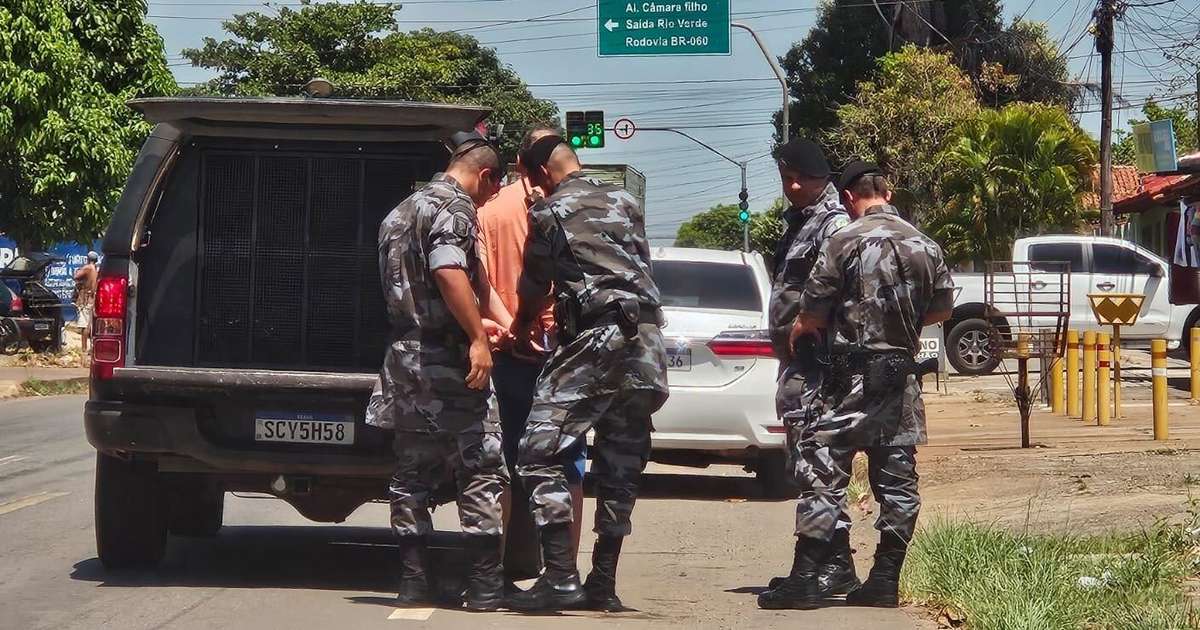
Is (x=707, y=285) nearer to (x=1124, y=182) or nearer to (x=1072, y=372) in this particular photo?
(x=1072, y=372)

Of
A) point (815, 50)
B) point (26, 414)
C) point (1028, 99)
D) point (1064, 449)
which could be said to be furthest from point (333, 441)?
point (815, 50)

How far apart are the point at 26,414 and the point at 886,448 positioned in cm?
1320

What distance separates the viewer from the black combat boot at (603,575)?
681 centimetres

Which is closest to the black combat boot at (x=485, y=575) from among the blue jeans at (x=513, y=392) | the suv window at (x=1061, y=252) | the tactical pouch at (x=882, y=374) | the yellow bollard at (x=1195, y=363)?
the blue jeans at (x=513, y=392)

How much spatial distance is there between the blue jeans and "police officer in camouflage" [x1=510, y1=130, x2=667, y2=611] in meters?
0.45

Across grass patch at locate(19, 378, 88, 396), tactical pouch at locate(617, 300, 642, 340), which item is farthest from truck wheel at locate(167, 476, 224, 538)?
grass patch at locate(19, 378, 88, 396)

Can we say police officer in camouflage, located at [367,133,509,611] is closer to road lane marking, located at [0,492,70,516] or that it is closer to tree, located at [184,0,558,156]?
road lane marking, located at [0,492,70,516]

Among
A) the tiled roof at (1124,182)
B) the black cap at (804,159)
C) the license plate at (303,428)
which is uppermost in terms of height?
the tiled roof at (1124,182)

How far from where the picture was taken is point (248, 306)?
25.4 feet

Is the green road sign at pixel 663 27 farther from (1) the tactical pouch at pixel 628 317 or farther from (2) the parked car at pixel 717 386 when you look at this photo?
(1) the tactical pouch at pixel 628 317

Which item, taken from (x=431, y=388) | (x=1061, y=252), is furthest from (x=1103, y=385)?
(x=1061, y=252)

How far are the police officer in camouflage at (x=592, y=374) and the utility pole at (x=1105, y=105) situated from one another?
83.5 feet

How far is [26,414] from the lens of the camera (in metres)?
18.0

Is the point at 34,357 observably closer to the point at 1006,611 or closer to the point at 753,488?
the point at 753,488
